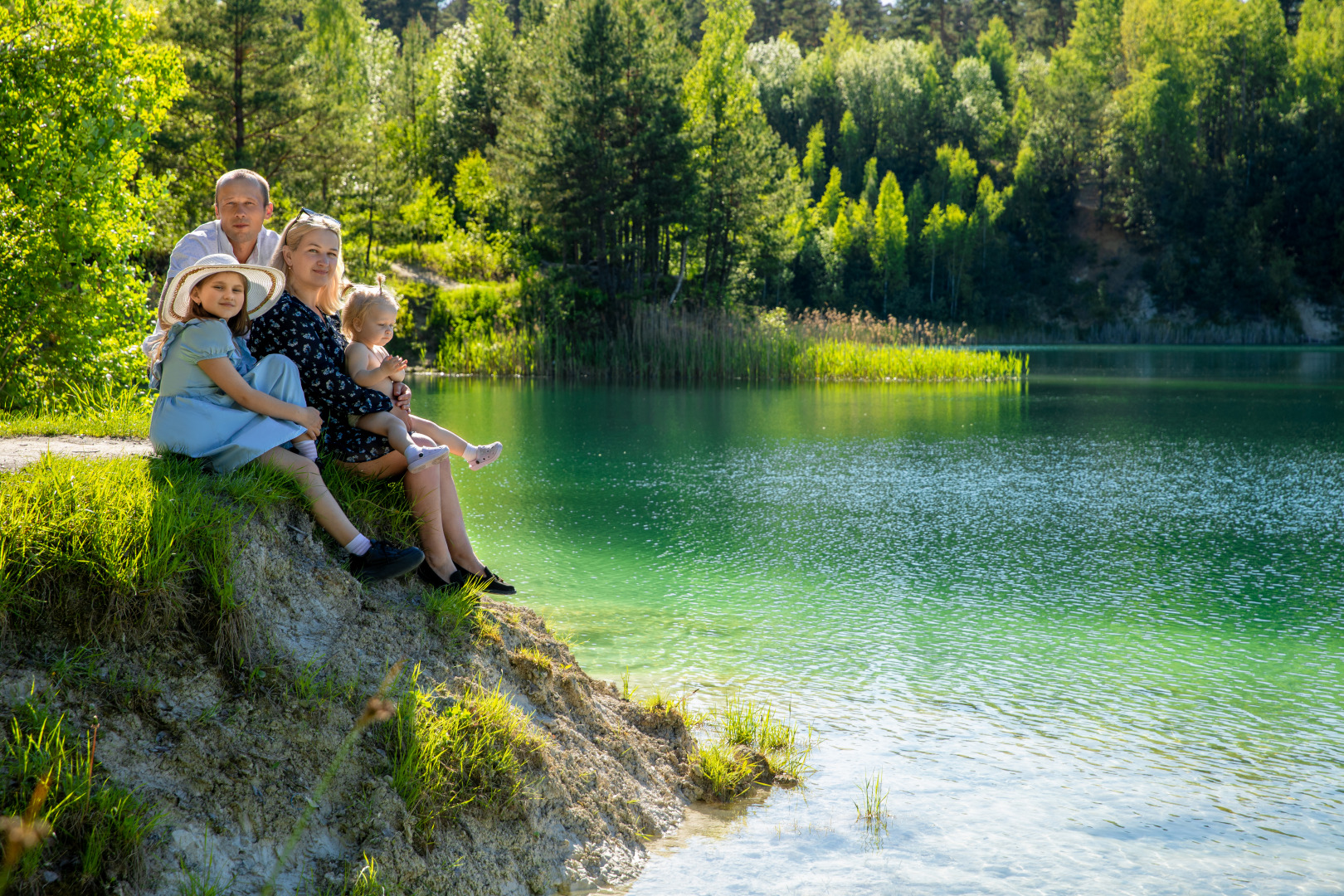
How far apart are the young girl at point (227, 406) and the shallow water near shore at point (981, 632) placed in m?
1.42

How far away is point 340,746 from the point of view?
113 inches

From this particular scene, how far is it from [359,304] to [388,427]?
0.63m

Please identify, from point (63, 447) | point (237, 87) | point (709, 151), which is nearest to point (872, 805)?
point (63, 447)

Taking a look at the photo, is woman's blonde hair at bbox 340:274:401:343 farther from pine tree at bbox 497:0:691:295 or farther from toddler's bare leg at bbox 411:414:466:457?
pine tree at bbox 497:0:691:295

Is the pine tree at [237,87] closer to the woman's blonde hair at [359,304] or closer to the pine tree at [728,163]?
the pine tree at [728,163]

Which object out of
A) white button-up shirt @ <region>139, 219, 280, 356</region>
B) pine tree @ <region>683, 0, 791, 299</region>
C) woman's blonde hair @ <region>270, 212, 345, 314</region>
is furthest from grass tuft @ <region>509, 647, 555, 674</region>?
pine tree @ <region>683, 0, 791, 299</region>

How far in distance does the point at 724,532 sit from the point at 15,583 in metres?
6.08

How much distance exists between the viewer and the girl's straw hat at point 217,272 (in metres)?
3.54

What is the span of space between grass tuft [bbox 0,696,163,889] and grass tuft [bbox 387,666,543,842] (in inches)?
25.5

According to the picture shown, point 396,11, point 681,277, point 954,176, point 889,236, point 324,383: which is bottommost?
point 324,383

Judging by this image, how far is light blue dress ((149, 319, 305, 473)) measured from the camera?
3.47 meters

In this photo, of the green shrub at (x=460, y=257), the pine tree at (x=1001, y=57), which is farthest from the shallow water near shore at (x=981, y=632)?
the pine tree at (x=1001, y=57)

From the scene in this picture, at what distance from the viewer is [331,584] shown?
338cm

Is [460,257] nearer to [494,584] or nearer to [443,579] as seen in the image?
[494,584]
